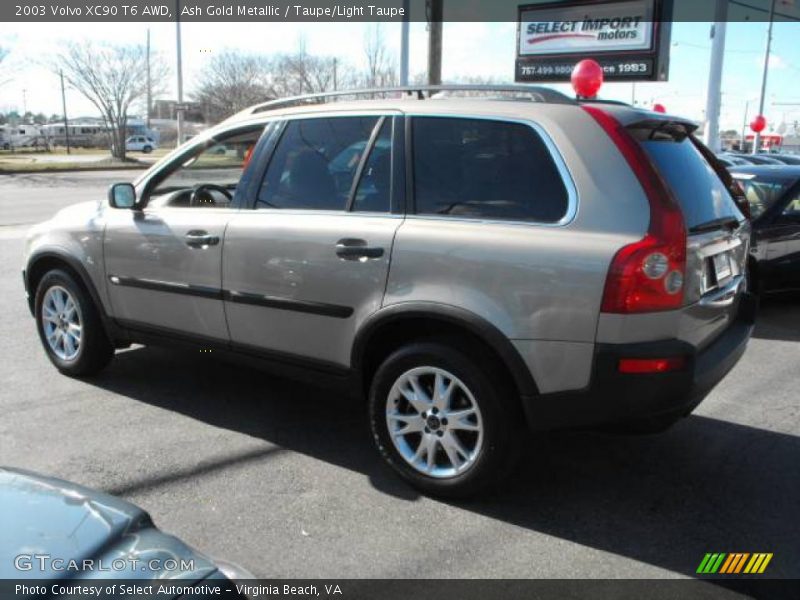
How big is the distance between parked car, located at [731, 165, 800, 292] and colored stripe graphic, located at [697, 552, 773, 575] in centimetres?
455

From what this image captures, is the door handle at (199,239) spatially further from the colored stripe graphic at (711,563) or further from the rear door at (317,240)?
the colored stripe graphic at (711,563)

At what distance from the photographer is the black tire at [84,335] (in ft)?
16.1

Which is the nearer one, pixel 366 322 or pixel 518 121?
pixel 518 121

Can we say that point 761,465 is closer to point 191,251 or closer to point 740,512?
point 740,512

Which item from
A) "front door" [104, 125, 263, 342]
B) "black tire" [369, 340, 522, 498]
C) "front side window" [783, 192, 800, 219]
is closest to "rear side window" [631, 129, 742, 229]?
"black tire" [369, 340, 522, 498]

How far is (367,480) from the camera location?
12.1 feet

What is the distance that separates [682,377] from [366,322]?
1419 millimetres

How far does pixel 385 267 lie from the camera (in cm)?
344

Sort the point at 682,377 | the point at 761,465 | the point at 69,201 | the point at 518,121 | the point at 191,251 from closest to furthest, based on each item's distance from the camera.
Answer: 1. the point at 682,377
2. the point at 518,121
3. the point at 761,465
4. the point at 191,251
5. the point at 69,201

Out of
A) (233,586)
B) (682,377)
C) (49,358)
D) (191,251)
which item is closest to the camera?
(233,586)

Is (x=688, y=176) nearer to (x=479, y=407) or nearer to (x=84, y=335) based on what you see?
(x=479, y=407)

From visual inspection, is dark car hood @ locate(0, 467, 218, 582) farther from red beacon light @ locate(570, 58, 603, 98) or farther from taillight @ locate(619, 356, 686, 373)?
red beacon light @ locate(570, 58, 603, 98)

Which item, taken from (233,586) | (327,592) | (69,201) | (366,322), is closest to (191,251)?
(366,322)

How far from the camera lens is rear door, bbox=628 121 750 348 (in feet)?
10.3
